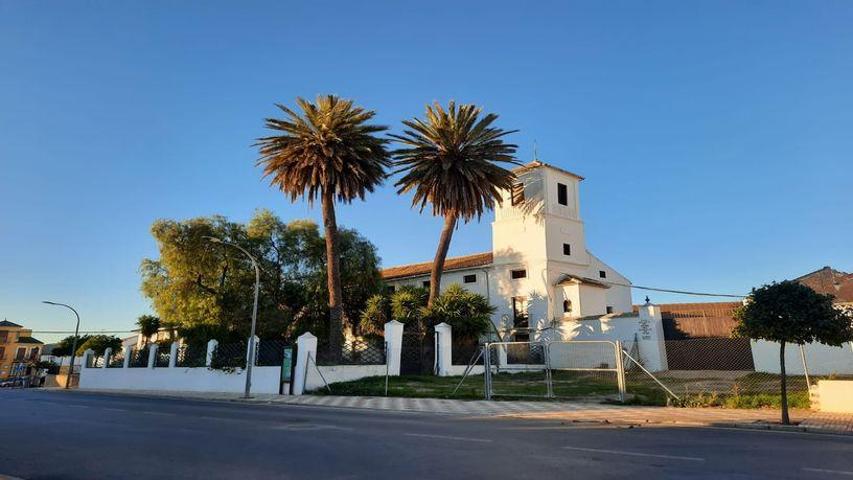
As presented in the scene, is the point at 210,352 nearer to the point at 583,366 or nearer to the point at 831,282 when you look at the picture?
the point at 583,366

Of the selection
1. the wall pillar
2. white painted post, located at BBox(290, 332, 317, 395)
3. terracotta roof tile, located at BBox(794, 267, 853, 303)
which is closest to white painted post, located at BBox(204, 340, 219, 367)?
white painted post, located at BBox(290, 332, 317, 395)

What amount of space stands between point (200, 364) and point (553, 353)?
73.7ft

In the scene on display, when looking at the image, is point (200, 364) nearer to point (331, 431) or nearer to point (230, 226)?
point (230, 226)

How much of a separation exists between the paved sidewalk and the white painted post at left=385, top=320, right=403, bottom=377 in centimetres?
713

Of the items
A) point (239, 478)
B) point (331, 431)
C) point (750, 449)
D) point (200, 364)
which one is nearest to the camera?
point (239, 478)

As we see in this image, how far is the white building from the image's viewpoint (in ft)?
127

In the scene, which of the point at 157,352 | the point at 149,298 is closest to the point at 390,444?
the point at 157,352

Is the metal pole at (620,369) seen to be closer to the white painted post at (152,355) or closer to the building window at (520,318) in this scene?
the building window at (520,318)

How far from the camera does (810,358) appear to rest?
2572 centimetres

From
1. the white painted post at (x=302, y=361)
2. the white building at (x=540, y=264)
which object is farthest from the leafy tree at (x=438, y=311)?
the white painted post at (x=302, y=361)

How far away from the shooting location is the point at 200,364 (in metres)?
30.7

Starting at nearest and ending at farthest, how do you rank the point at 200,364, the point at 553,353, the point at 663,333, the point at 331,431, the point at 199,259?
1. the point at 331,431
2. the point at 200,364
3. the point at 663,333
4. the point at 553,353
5. the point at 199,259

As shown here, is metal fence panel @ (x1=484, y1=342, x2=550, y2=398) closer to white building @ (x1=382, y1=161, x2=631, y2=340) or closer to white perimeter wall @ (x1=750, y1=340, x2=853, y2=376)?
white building @ (x1=382, y1=161, x2=631, y2=340)

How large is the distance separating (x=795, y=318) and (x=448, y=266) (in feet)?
112
